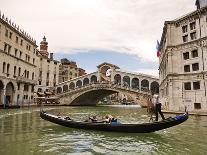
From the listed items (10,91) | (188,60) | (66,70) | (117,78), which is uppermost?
(66,70)

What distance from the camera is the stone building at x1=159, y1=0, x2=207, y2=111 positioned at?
2077 centimetres

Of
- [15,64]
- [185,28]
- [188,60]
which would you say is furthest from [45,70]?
[188,60]

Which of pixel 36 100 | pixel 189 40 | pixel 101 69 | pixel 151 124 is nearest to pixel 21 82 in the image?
pixel 36 100

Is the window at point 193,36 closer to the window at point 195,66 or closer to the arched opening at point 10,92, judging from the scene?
the window at point 195,66

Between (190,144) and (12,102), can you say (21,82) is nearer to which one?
(12,102)

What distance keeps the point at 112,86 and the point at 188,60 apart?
61.6 feet

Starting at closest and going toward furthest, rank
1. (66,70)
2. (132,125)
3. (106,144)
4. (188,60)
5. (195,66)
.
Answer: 1. (106,144)
2. (132,125)
3. (195,66)
4. (188,60)
5. (66,70)

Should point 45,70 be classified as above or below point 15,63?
above

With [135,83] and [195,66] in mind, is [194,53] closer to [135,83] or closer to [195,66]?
[195,66]

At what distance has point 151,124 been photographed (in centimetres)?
1016

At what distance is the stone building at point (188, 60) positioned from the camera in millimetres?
20766

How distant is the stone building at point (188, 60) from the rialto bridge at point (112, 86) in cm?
1251

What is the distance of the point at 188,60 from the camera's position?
22.0 m

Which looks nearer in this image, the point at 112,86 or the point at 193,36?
the point at 193,36
